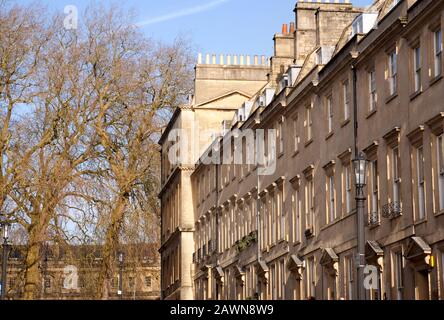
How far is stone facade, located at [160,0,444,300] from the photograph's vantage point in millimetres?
30766

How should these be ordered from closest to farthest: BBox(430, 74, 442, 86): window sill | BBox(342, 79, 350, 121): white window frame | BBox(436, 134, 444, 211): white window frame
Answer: BBox(436, 134, 444, 211): white window frame, BBox(430, 74, 442, 86): window sill, BBox(342, 79, 350, 121): white window frame

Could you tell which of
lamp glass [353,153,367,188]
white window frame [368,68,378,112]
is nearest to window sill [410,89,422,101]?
white window frame [368,68,378,112]

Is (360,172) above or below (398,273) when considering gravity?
above

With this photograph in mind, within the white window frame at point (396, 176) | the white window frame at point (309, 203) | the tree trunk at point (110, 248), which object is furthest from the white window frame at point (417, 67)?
the tree trunk at point (110, 248)

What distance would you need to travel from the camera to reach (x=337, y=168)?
3859 cm

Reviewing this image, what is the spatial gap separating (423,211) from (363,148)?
5326 mm

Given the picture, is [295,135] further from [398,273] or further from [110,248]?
[110,248]

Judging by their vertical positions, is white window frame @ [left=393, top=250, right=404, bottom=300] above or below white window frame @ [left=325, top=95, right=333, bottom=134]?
below

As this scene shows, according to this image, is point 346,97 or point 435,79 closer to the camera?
point 435,79

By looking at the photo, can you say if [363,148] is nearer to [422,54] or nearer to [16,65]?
[422,54]

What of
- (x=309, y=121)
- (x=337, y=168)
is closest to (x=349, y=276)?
(x=337, y=168)

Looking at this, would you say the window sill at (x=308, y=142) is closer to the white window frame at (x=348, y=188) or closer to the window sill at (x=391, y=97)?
the white window frame at (x=348, y=188)

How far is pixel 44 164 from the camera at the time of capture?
54219 millimetres

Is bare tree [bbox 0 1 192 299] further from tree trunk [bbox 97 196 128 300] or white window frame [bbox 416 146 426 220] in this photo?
white window frame [bbox 416 146 426 220]
